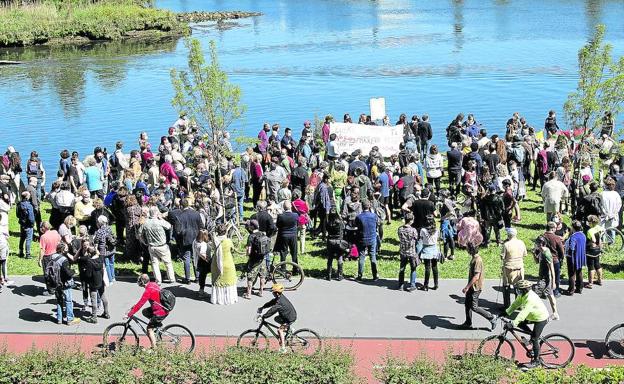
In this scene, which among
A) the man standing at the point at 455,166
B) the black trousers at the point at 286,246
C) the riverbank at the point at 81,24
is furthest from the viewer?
the riverbank at the point at 81,24

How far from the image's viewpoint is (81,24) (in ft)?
256

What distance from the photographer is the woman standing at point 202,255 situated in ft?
54.2

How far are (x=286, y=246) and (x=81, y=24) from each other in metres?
65.6

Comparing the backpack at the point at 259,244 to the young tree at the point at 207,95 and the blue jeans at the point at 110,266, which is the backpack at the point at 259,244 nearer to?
the blue jeans at the point at 110,266

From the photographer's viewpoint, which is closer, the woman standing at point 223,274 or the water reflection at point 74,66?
the woman standing at point 223,274

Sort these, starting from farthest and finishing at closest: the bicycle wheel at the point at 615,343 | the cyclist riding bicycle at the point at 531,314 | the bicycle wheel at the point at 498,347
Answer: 1. the bicycle wheel at the point at 615,343
2. the bicycle wheel at the point at 498,347
3. the cyclist riding bicycle at the point at 531,314

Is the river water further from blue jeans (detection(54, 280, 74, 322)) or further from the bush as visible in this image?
the bush

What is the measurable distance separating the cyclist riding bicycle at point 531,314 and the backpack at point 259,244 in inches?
203

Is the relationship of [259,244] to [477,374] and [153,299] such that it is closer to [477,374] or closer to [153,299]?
A: [153,299]

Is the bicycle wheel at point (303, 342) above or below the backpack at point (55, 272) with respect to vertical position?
below

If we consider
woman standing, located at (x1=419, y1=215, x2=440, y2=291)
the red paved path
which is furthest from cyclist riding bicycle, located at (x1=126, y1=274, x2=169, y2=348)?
woman standing, located at (x1=419, y1=215, x2=440, y2=291)

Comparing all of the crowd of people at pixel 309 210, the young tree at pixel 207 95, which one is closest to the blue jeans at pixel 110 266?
the crowd of people at pixel 309 210

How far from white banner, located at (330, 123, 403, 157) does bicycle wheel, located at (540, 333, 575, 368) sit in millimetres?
14547

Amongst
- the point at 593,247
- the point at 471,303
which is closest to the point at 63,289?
the point at 471,303
